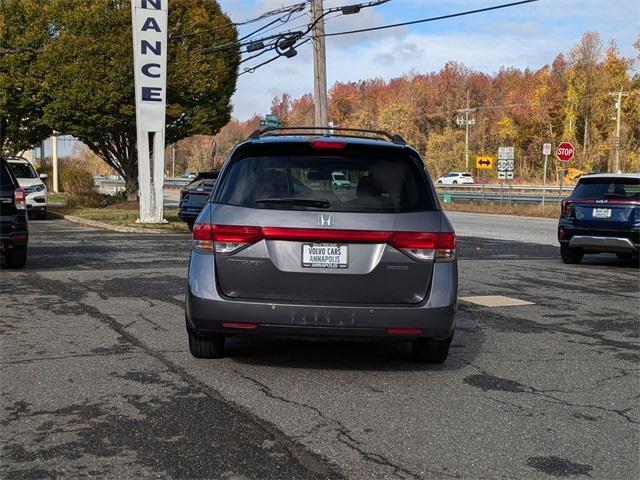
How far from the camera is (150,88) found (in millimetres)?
20609

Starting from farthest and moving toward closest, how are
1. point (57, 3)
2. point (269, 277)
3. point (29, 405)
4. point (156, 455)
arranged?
point (57, 3), point (269, 277), point (29, 405), point (156, 455)

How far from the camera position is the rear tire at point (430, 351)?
593cm

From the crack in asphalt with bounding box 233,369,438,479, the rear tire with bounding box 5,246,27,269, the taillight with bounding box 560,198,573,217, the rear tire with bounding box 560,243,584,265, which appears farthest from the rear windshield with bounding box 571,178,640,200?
the crack in asphalt with bounding box 233,369,438,479

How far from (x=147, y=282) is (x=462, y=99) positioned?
8732 centimetres

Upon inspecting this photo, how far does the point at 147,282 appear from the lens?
10.4 meters

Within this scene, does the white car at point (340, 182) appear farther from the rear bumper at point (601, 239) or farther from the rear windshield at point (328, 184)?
the rear bumper at point (601, 239)

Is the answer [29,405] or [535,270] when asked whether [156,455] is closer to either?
[29,405]

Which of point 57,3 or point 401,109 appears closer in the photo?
point 57,3

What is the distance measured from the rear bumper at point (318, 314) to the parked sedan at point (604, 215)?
850 cm

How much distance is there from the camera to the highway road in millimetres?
3982

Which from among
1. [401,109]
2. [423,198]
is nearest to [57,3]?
[423,198]

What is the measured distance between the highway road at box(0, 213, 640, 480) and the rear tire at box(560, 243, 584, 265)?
5055 mm

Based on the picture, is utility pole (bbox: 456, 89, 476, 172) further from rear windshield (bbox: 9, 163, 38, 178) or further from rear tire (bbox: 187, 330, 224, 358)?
rear tire (bbox: 187, 330, 224, 358)

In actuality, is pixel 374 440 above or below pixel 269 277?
below
